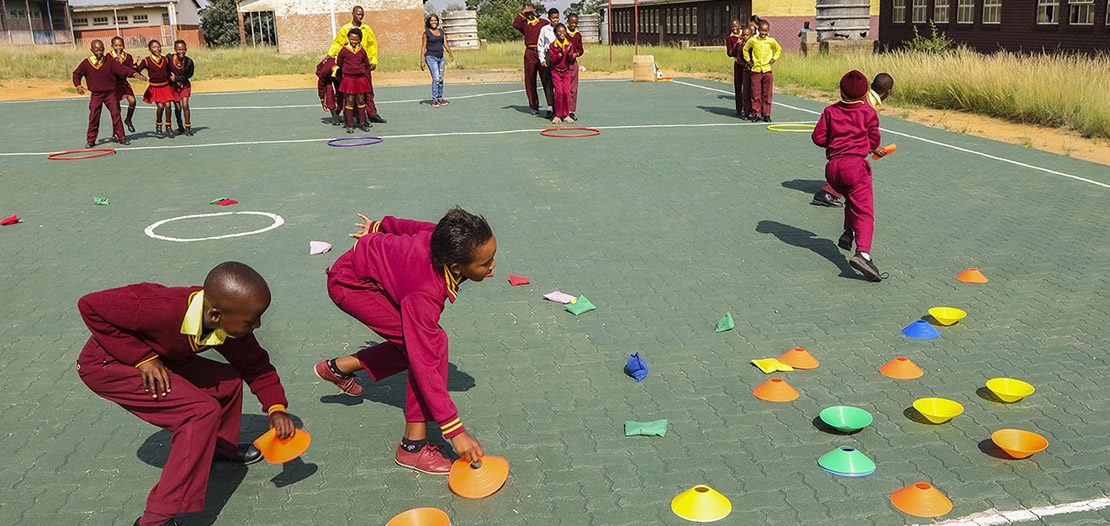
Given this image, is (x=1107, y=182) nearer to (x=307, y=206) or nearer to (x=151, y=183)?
(x=307, y=206)

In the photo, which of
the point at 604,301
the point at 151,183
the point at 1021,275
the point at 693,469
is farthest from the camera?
the point at 151,183

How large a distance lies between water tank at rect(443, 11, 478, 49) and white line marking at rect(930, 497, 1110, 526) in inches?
1795

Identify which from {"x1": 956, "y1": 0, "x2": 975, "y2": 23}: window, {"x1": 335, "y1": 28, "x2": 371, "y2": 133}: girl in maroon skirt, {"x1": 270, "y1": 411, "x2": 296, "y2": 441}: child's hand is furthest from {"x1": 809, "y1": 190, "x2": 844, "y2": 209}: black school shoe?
{"x1": 956, "y1": 0, "x2": 975, "y2": 23}: window

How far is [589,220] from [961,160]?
20.2 feet

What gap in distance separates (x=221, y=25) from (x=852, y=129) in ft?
265

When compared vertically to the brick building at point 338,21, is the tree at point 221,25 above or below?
above

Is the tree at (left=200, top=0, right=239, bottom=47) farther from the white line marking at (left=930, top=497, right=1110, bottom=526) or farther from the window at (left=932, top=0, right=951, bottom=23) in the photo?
the white line marking at (left=930, top=497, right=1110, bottom=526)

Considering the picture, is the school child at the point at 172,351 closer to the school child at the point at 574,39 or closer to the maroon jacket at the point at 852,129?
the maroon jacket at the point at 852,129

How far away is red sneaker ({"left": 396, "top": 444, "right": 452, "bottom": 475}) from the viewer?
445 centimetres

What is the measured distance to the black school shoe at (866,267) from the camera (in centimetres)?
737

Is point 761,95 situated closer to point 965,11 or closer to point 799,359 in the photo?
point 799,359

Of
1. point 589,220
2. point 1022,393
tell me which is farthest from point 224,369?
point 589,220

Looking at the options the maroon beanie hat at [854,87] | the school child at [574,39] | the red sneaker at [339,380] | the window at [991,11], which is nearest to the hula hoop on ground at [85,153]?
the school child at [574,39]

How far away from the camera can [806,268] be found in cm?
783
